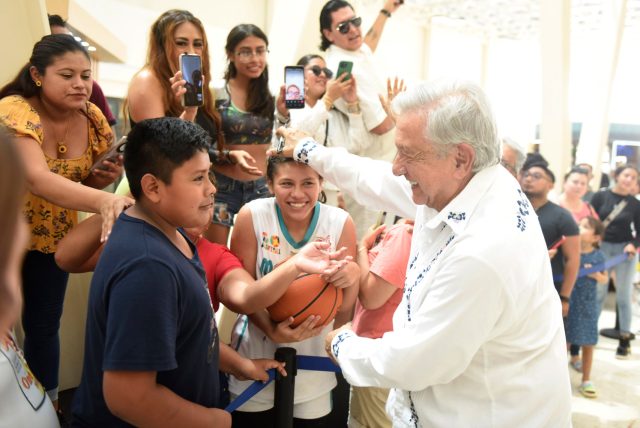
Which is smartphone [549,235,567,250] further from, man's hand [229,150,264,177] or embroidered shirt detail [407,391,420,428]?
embroidered shirt detail [407,391,420,428]

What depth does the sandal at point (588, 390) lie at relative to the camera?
4309 millimetres

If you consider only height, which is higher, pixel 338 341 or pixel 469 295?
pixel 469 295

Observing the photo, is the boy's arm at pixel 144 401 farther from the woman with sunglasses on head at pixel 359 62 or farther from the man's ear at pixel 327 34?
the man's ear at pixel 327 34

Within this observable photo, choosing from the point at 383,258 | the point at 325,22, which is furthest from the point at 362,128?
the point at 383,258

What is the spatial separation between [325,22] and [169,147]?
2.29m

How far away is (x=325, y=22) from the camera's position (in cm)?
348

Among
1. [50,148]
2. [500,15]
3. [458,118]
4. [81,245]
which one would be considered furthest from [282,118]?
[500,15]

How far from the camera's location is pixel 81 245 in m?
1.81

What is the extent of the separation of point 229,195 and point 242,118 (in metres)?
0.41

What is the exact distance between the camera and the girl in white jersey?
2148 mm

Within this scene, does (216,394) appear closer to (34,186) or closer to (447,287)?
(447,287)

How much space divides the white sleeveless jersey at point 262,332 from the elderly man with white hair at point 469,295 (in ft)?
1.98

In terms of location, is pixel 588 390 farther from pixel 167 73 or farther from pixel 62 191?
pixel 62 191

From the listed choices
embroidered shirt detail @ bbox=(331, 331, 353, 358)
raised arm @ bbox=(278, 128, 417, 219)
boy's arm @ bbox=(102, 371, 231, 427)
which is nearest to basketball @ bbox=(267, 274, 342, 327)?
embroidered shirt detail @ bbox=(331, 331, 353, 358)
